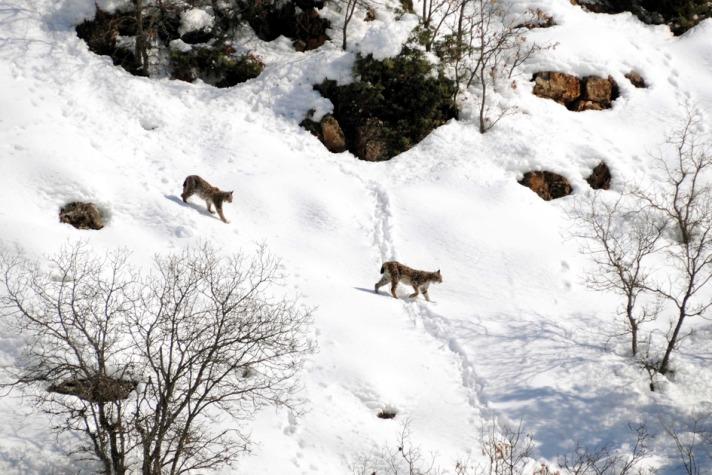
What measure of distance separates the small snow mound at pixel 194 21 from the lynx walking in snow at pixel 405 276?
55.4 ft

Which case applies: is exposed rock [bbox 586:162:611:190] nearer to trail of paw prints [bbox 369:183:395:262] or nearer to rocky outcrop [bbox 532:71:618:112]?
rocky outcrop [bbox 532:71:618:112]

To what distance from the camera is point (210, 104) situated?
24.6m

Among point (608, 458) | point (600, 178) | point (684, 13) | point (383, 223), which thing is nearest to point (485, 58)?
point (600, 178)

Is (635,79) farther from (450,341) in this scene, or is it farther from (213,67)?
(213,67)

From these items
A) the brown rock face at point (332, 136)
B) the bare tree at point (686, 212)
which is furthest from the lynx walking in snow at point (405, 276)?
the brown rock face at point (332, 136)

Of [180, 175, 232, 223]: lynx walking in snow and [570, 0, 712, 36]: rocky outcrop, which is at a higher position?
Result: [570, 0, 712, 36]: rocky outcrop

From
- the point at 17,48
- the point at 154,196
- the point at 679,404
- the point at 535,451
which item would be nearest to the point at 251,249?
the point at 154,196

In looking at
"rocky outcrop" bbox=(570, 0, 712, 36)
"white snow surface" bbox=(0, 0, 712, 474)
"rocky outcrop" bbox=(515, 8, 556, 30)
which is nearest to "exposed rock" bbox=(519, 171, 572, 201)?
"white snow surface" bbox=(0, 0, 712, 474)

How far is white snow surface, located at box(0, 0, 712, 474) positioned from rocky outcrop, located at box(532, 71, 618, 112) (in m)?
0.57

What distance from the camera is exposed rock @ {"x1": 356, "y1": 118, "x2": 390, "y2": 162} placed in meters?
24.2

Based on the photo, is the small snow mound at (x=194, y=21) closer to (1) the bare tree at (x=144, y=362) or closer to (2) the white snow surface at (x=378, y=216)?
(2) the white snow surface at (x=378, y=216)

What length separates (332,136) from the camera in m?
24.3

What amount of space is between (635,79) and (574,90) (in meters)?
3.47

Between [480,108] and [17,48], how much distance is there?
19790 millimetres
